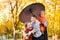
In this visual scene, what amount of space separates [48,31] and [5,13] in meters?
0.45

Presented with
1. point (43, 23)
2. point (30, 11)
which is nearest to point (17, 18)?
point (30, 11)

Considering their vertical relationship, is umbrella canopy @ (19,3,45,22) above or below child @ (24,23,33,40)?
above

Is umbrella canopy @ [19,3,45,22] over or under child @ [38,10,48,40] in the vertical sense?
over

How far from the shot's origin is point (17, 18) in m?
1.54

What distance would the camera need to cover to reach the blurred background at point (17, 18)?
1.52 m

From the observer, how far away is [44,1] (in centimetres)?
156

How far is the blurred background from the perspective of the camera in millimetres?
1524

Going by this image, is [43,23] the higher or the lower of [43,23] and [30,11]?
the lower

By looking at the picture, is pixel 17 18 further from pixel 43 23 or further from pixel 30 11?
pixel 43 23

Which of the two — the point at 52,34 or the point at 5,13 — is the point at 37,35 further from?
the point at 5,13

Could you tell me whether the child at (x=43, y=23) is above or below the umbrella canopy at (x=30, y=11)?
below

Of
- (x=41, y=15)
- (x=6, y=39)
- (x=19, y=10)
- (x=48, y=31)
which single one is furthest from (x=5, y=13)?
(x=48, y=31)

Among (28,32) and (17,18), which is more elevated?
(17,18)

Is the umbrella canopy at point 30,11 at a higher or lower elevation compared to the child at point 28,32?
higher
